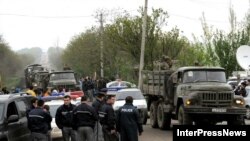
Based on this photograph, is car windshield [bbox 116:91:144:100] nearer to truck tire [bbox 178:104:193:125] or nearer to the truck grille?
truck tire [bbox 178:104:193:125]

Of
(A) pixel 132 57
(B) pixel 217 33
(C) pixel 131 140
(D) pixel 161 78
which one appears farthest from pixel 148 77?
(B) pixel 217 33

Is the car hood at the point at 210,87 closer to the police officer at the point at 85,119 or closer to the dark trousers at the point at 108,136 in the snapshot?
the dark trousers at the point at 108,136

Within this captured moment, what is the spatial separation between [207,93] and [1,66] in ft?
321

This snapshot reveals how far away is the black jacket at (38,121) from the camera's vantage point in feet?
40.8

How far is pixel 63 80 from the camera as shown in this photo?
120 ft

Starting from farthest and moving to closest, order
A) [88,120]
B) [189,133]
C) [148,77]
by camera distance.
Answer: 1. [148,77]
2. [88,120]
3. [189,133]

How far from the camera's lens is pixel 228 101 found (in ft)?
58.7

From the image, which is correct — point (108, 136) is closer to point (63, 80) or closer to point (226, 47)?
point (63, 80)

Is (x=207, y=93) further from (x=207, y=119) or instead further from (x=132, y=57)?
(x=132, y=57)

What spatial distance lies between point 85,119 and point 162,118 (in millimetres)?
9464

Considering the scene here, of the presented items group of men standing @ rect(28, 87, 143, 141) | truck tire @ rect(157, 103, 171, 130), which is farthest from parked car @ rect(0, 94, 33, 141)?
truck tire @ rect(157, 103, 171, 130)

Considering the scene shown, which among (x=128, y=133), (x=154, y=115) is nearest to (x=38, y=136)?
(x=128, y=133)

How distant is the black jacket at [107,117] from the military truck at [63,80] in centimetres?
2312

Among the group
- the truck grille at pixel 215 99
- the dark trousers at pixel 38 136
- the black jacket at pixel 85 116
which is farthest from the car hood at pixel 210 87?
the dark trousers at pixel 38 136
